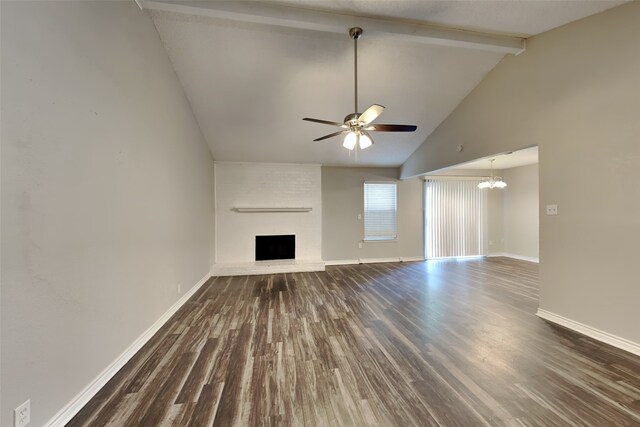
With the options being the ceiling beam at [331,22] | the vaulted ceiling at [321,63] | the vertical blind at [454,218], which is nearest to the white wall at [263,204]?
the vaulted ceiling at [321,63]

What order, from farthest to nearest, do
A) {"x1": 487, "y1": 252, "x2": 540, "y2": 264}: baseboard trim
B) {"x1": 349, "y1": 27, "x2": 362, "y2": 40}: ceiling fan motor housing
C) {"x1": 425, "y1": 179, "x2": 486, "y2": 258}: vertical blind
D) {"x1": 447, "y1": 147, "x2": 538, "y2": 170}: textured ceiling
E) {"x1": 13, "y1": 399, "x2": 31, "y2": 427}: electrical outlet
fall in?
{"x1": 425, "y1": 179, "x2": 486, "y2": 258}: vertical blind, {"x1": 487, "y1": 252, "x2": 540, "y2": 264}: baseboard trim, {"x1": 447, "y1": 147, "x2": 538, "y2": 170}: textured ceiling, {"x1": 349, "y1": 27, "x2": 362, "y2": 40}: ceiling fan motor housing, {"x1": 13, "y1": 399, "x2": 31, "y2": 427}: electrical outlet

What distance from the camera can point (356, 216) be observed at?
6539 millimetres

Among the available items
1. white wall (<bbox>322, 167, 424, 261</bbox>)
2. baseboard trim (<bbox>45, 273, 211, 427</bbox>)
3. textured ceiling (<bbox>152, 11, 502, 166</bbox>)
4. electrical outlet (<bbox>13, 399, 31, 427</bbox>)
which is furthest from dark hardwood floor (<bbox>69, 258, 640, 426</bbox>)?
textured ceiling (<bbox>152, 11, 502, 166</bbox>)

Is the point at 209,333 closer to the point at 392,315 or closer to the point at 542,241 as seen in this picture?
the point at 392,315

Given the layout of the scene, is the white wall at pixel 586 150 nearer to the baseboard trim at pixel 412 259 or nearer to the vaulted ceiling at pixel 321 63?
the vaulted ceiling at pixel 321 63

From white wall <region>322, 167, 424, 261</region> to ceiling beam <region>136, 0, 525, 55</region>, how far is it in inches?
149

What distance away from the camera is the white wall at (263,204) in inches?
229

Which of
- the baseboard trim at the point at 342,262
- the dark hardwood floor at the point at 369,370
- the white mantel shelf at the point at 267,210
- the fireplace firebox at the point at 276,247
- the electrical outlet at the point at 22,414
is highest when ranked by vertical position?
the white mantel shelf at the point at 267,210

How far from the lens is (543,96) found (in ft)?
9.62

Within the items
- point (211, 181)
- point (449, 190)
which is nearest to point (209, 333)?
point (211, 181)

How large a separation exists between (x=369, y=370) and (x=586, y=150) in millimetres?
3141

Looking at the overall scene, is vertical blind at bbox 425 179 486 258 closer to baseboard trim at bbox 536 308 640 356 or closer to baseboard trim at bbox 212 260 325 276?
baseboard trim at bbox 212 260 325 276

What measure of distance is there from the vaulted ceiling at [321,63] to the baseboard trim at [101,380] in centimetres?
316

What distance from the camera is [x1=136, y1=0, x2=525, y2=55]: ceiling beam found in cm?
241
